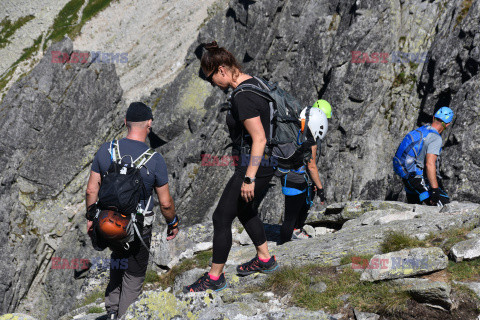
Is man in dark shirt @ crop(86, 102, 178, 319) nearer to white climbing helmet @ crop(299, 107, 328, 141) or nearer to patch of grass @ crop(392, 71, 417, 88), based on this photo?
white climbing helmet @ crop(299, 107, 328, 141)

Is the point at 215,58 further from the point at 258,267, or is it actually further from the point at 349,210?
the point at 349,210

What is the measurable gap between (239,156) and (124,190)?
1.89m

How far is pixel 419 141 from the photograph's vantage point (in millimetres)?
10578

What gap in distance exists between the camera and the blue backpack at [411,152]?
1060 centimetres

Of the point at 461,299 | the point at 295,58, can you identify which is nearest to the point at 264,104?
the point at 461,299

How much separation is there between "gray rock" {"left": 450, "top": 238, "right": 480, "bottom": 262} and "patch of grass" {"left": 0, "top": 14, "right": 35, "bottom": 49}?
262 ft

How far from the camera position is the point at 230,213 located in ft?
21.1

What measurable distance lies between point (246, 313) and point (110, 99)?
47579 millimetres

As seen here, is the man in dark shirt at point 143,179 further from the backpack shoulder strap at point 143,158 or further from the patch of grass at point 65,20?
the patch of grass at point 65,20

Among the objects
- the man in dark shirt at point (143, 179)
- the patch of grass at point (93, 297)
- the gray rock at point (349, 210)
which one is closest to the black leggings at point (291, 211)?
the gray rock at point (349, 210)

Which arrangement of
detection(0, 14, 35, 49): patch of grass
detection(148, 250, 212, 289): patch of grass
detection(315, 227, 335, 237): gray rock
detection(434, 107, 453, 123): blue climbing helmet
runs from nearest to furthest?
detection(148, 250, 212, 289): patch of grass
detection(434, 107, 453, 123): blue climbing helmet
detection(315, 227, 335, 237): gray rock
detection(0, 14, 35, 49): patch of grass

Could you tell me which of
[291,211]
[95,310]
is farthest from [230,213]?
[95,310]

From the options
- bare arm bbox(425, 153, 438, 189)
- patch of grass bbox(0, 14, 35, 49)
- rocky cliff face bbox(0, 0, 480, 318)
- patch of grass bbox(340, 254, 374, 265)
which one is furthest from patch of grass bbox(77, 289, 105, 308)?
patch of grass bbox(0, 14, 35, 49)

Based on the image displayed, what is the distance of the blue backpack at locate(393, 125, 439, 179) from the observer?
10.6 meters
